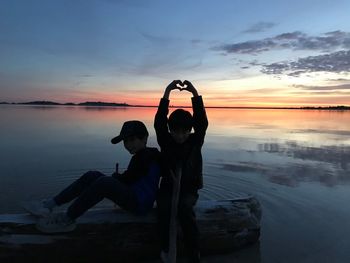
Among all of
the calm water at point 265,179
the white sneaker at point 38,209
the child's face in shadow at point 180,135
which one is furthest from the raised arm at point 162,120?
the calm water at point 265,179

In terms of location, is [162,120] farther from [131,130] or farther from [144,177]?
[144,177]

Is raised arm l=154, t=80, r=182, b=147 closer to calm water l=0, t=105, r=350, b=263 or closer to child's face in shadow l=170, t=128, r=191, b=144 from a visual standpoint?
child's face in shadow l=170, t=128, r=191, b=144

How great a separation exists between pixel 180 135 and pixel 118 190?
112 cm

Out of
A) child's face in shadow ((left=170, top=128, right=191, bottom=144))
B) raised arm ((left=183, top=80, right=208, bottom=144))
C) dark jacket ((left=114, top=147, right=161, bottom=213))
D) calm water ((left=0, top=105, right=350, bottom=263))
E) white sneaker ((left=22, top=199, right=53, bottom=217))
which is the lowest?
calm water ((left=0, top=105, right=350, bottom=263))

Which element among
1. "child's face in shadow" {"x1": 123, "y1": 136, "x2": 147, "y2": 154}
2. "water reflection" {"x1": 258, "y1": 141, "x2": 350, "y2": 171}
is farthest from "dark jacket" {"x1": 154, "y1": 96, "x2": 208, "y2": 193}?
"water reflection" {"x1": 258, "y1": 141, "x2": 350, "y2": 171}

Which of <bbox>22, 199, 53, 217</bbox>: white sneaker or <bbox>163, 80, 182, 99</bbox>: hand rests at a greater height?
<bbox>163, 80, 182, 99</bbox>: hand

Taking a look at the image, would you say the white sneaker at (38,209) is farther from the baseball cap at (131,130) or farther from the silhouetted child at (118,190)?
the baseball cap at (131,130)

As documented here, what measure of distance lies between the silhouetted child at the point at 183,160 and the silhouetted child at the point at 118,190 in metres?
0.18

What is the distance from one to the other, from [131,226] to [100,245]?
0.45 meters

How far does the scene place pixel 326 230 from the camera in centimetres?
635

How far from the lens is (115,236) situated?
480 centimetres

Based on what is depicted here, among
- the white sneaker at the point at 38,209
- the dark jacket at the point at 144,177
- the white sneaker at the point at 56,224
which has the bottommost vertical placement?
the white sneaker at the point at 56,224

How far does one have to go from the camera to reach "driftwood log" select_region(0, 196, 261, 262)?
4.51m

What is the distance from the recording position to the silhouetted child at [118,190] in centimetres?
452
